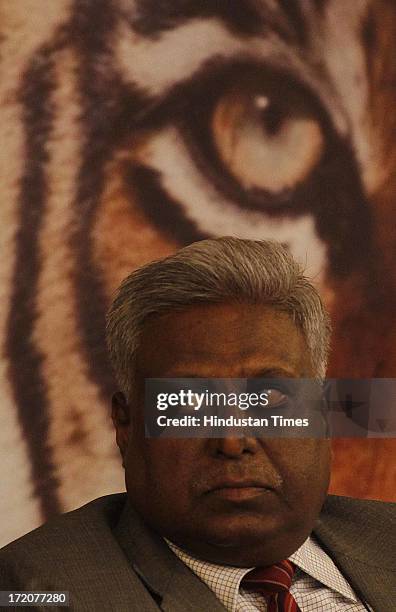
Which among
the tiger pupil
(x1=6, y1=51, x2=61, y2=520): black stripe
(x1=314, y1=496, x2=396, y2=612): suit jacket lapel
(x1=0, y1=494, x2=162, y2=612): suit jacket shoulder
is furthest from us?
the tiger pupil

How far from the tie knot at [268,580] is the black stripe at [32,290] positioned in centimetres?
32

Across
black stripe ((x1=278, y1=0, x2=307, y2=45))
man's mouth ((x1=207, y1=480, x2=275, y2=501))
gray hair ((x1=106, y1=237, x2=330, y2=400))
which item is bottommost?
man's mouth ((x1=207, y1=480, x2=275, y2=501))

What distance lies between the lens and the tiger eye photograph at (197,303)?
1048 mm

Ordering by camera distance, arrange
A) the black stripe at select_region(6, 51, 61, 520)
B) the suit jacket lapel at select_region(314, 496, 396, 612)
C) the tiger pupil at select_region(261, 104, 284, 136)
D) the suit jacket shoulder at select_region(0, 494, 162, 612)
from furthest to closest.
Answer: the tiger pupil at select_region(261, 104, 284, 136) < the black stripe at select_region(6, 51, 61, 520) < the suit jacket lapel at select_region(314, 496, 396, 612) < the suit jacket shoulder at select_region(0, 494, 162, 612)

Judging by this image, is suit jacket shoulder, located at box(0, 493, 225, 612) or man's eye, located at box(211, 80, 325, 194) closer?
suit jacket shoulder, located at box(0, 493, 225, 612)

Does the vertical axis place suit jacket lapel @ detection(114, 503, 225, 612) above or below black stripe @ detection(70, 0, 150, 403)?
below

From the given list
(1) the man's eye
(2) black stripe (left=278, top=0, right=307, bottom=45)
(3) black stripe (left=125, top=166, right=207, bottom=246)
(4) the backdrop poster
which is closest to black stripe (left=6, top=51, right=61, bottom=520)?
(4) the backdrop poster

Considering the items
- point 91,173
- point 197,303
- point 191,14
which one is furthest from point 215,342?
point 191,14

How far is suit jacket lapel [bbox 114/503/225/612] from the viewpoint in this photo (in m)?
1.01

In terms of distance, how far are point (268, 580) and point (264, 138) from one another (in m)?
0.61

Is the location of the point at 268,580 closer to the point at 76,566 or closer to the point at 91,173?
the point at 76,566

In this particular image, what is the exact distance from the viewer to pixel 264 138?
4.45 feet

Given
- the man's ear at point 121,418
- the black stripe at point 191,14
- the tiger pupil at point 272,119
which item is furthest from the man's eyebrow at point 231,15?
the man's ear at point 121,418

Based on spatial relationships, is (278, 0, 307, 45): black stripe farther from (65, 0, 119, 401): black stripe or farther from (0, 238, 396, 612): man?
(0, 238, 396, 612): man
